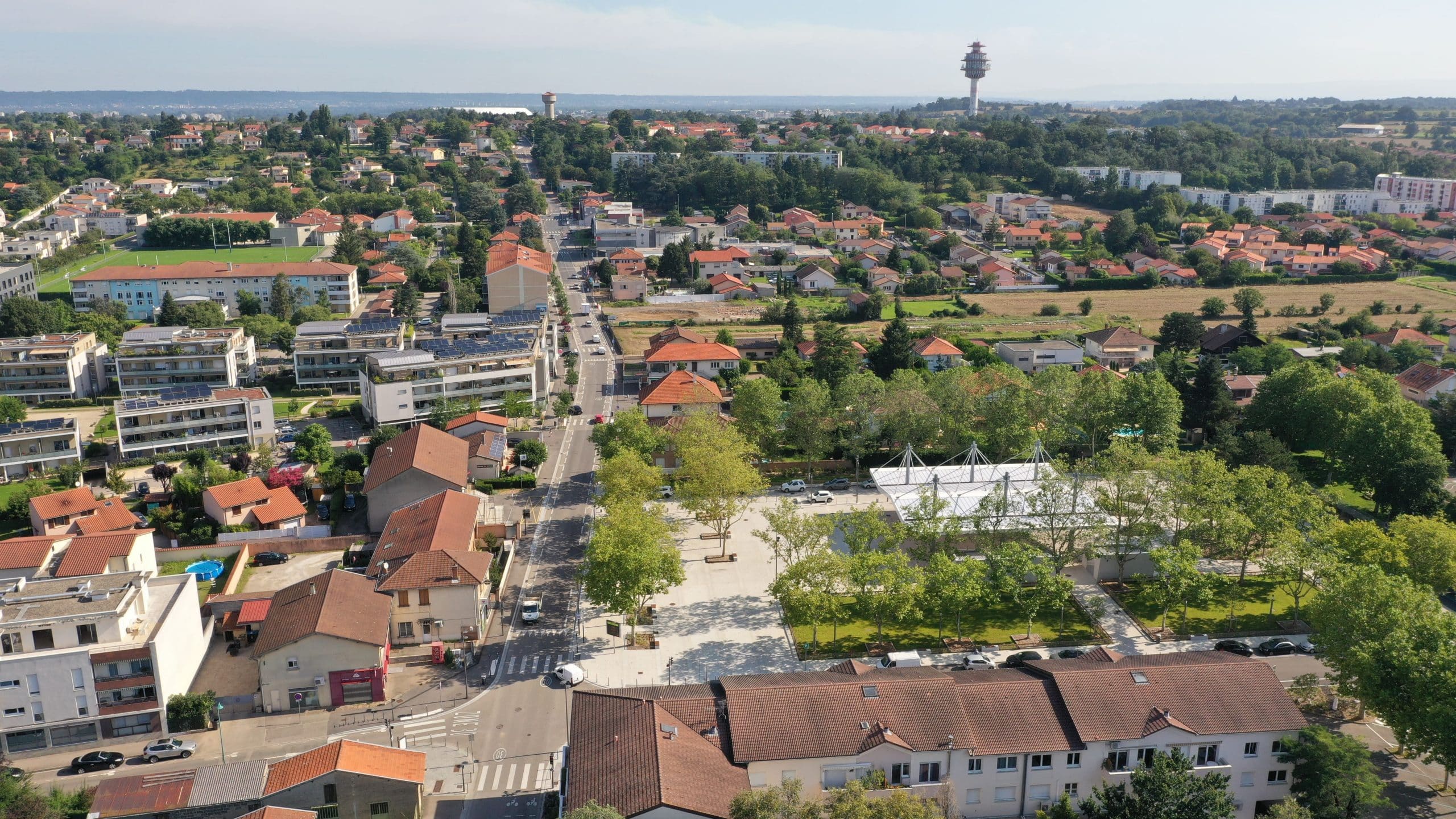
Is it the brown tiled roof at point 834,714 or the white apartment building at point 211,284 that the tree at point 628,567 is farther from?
the white apartment building at point 211,284

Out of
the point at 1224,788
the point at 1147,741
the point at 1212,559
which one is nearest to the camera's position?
the point at 1224,788

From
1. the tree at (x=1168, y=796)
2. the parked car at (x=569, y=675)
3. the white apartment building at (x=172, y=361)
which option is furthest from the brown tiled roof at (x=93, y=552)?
the tree at (x=1168, y=796)

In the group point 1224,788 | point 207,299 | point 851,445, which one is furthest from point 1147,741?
point 207,299

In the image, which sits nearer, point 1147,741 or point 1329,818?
point 1329,818

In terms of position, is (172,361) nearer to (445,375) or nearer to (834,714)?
(445,375)

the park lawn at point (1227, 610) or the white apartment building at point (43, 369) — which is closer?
the park lawn at point (1227, 610)

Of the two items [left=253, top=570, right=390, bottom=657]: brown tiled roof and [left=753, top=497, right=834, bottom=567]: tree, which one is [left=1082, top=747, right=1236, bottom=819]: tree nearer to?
[left=753, top=497, right=834, bottom=567]: tree

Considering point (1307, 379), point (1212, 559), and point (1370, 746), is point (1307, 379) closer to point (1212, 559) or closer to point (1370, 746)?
point (1212, 559)
